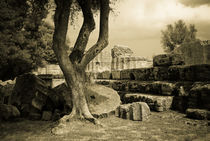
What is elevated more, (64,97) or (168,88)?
(168,88)

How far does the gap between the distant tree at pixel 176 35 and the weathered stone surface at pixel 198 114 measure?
3600cm

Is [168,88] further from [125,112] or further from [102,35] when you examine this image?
[102,35]

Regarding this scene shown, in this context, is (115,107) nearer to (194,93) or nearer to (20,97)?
(194,93)

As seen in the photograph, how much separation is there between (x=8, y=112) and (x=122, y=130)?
3158mm

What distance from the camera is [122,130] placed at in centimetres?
347

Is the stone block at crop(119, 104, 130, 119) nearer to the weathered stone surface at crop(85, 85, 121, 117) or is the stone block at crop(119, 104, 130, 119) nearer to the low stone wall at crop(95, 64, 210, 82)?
the weathered stone surface at crop(85, 85, 121, 117)

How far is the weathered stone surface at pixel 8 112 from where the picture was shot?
4.47m

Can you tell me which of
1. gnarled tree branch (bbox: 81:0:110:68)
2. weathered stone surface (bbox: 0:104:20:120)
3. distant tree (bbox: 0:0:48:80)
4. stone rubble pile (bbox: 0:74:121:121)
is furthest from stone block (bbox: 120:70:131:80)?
distant tree (bbox: 0:0:48:80)

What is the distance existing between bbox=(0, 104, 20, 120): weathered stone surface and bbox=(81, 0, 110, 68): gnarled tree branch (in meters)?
2.44

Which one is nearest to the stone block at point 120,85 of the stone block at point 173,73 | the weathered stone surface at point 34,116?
A: the stone block at point 173,73

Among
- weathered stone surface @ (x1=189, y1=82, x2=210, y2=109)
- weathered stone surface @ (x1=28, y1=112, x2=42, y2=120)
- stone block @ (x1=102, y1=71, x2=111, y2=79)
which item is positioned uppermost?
stone block @ (x1=102, y1=71, x2=111, y2=79)

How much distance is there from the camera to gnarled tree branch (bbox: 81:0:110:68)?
4105 millimetres

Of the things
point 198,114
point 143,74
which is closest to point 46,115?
point 143,74

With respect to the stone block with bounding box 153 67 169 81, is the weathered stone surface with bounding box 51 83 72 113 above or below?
below
